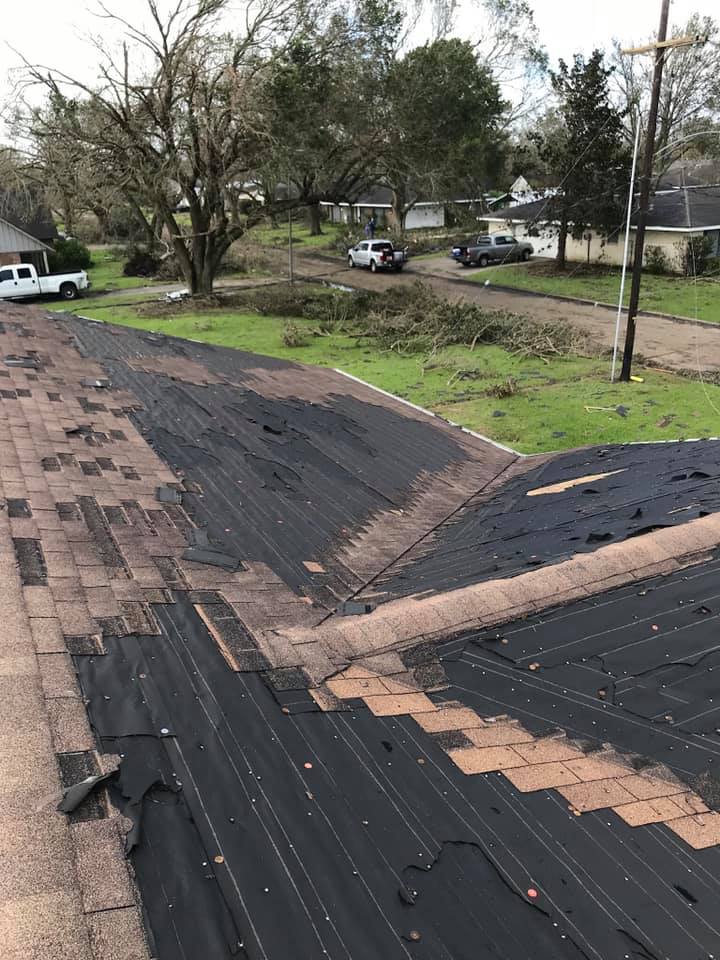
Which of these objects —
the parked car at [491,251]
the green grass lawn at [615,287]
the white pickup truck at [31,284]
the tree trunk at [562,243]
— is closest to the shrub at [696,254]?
the green grass lawn at [615,287]

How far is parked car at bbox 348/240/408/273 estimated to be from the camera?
148ft

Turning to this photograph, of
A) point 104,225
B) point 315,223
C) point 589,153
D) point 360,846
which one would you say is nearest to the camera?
point 360,846

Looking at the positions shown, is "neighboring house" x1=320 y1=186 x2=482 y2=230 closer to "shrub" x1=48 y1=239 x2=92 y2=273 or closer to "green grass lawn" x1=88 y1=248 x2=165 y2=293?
"green grass lawn" x1=88 y1=248 x2=165 y2=293

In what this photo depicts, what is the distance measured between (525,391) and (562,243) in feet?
77.2

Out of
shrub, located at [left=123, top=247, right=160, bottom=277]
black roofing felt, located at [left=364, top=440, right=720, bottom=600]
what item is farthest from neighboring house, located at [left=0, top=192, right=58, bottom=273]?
black roofing felt, located at [left=364, top=440, right=720, bottom=600]

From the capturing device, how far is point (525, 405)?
1975 centimetres

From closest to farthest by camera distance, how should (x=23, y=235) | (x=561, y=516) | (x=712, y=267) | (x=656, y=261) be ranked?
1. (x=561, y=516)
2. (x=712, y=267)
3. (x=656, y=261)
4. (x=23, y=235)

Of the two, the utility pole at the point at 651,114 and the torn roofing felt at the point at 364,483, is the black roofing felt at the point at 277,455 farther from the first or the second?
the utility pole at the point at 651,114

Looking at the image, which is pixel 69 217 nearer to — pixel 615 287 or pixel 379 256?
pixel 379 256

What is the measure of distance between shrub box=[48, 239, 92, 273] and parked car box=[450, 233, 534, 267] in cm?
2567

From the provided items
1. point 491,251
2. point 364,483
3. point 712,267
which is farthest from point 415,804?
point 491,251

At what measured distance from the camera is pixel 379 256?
4519 centimetres

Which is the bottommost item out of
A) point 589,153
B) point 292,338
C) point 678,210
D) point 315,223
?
point 292,338

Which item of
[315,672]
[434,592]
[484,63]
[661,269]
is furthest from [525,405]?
[484,63]
